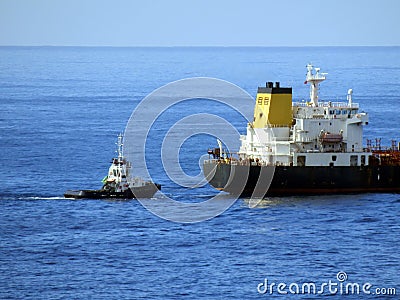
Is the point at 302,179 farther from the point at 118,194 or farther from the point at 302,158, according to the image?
the point at 118,194

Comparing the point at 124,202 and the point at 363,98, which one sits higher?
the point at 363,98

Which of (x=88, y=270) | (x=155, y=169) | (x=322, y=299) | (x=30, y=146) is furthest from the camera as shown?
(x=30, y=146)

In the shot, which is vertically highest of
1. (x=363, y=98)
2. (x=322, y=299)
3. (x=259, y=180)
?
(x=363, y=98)

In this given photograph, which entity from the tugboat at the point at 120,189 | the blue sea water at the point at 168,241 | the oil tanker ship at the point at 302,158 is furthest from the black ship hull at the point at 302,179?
the tugboat at the point at 120,189

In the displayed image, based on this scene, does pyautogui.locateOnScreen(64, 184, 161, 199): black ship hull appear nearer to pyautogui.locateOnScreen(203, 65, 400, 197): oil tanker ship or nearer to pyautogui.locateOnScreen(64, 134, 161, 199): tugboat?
pyautogui.locateOnScreen(64, 134, 161, 199): tugboat

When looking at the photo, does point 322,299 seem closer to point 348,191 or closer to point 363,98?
point 348,191

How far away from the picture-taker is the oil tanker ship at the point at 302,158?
84.1 metres

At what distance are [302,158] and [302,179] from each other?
55.7 inches

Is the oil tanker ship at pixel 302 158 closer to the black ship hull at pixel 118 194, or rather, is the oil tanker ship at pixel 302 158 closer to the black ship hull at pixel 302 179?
the black ship hull at pixel 302 179

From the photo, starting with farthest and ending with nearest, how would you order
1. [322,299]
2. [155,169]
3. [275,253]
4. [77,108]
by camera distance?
[77,108] → [155,169] → [275,253] → [322,299]

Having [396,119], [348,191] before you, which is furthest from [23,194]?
[396,119]

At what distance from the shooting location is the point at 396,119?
426ft

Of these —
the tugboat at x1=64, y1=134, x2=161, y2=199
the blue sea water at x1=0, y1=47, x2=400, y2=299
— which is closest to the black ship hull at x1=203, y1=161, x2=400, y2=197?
the blue sea water at x1=0, y1=47, x2=400, y2=299

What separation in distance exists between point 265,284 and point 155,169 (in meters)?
34.8
